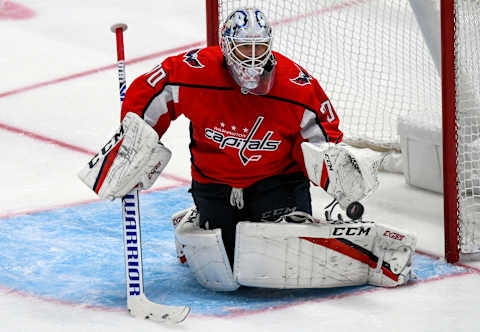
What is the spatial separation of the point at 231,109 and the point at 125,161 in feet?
1.19

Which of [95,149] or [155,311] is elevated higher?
[155,311]

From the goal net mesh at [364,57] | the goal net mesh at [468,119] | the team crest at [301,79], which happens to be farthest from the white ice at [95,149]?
the team crest at [301,79]

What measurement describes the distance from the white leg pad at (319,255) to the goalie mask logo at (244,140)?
0.24 metres

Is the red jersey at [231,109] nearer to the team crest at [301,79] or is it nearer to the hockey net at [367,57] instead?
the team crest at [301,79]

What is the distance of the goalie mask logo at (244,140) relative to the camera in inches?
130

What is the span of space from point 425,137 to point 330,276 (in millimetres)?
1234

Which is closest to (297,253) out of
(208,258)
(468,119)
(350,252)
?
(350,252)

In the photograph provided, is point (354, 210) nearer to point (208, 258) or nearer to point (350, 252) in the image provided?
point (350, 252)

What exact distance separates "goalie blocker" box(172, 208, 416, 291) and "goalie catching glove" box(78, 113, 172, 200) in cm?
31

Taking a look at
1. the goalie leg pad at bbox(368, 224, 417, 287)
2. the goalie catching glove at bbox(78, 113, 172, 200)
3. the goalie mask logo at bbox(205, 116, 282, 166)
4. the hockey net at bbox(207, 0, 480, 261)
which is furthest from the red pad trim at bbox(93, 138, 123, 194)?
the hockey net at bbox(207, 0, 480, 261)

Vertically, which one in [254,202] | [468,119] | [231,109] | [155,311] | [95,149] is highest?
[231,109]

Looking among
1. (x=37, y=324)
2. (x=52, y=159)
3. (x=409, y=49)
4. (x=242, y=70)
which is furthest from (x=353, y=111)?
(x=37, y=324)

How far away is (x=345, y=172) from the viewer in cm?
314

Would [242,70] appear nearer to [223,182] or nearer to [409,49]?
[223,182]
